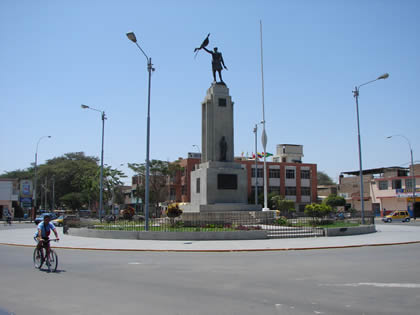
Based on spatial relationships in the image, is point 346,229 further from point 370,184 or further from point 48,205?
point 48,205

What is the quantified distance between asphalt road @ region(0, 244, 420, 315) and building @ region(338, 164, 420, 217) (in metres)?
49.0

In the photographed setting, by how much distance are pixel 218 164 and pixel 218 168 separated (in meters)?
0.55

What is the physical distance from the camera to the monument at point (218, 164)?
2852 centimetres

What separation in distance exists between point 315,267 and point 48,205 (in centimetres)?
9477

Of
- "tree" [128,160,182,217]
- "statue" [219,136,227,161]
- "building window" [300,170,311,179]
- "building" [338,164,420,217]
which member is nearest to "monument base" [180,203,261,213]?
"statue" [219,136,227,161]

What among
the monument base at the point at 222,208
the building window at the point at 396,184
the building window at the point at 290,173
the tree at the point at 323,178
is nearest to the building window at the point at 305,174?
the building window at the point at 290,173

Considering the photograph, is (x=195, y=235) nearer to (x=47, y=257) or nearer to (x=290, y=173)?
(x=47, y=257)

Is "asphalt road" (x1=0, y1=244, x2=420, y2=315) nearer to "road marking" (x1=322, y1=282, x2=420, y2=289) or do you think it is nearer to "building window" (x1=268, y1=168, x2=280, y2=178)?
"road marking" (x1=322, y1=282, x2=420, y2=289)

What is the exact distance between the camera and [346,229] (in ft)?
80.0

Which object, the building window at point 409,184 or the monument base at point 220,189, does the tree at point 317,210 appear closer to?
the monument base at point 220,189

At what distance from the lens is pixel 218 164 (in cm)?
2955

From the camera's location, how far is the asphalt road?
7156 millimetres

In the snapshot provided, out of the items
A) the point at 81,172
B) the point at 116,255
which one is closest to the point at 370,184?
the point at 81,172

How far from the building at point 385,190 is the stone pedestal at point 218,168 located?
3478 centimetres
